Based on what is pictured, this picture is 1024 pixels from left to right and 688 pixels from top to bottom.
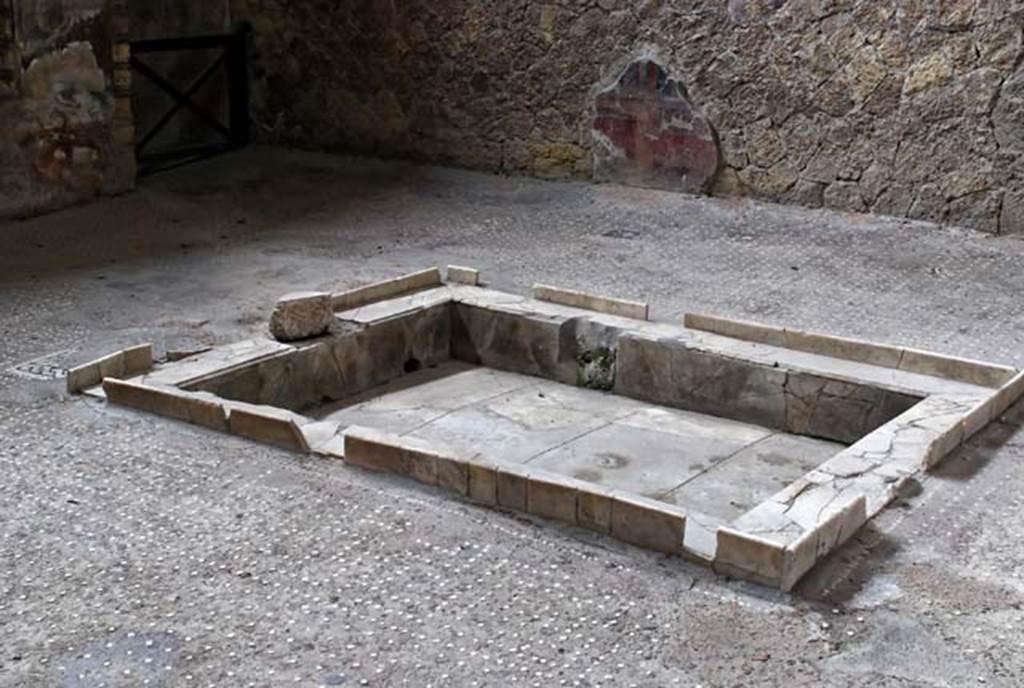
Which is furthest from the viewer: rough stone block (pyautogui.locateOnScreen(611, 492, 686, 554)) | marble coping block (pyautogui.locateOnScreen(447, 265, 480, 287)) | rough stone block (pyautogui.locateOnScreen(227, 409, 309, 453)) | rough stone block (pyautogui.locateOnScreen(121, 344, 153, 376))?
marble coping block (pyautogui.locateOnScreen(447, 265, 480, 287))

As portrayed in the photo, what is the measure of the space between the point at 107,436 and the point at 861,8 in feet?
13.7

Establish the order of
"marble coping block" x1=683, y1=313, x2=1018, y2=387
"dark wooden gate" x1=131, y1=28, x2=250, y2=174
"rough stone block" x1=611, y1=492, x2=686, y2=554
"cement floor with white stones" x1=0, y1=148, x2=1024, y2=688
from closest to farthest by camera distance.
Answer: "cement floor with white stones" x1=0, y1=148, x2=1024, y2=688
"rough stone block" x1=611, y1=492, x2=686, y2=554
"marble coping block" x1=683, y1=313, x2=1018, y2=387
"dark wooden gate" x1=131, y1=28, x2=250, y2=174

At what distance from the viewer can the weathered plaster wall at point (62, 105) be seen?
6473mm

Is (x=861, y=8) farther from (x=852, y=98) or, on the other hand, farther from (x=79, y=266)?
(x=79, y=266)

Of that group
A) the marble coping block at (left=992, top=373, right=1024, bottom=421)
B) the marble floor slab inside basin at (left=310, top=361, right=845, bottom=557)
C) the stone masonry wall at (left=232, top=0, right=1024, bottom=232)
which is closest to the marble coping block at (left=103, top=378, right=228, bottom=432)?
the marble floor slab inside basin at (left=310, top=361, right=845, bottom=557)

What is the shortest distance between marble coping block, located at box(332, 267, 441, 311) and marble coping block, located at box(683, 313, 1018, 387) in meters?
1.13

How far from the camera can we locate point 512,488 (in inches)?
129

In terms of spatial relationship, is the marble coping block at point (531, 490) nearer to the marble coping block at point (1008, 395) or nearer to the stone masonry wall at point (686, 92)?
the marble coping block at point (1008, 395)

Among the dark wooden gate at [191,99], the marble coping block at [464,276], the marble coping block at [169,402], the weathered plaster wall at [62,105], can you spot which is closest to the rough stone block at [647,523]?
the marble coping block at [169,402]

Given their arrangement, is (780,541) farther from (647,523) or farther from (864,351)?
(864,351)

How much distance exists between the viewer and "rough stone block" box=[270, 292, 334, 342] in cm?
455

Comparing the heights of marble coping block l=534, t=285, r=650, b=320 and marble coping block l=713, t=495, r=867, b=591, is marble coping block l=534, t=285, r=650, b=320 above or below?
above

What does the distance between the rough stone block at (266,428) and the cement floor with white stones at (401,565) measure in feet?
0.14

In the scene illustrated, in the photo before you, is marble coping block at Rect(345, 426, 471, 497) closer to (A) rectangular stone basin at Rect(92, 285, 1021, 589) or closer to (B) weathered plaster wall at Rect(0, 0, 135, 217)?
(A) rectangular stone basin at Rect(92, 285, 1021, 589)
